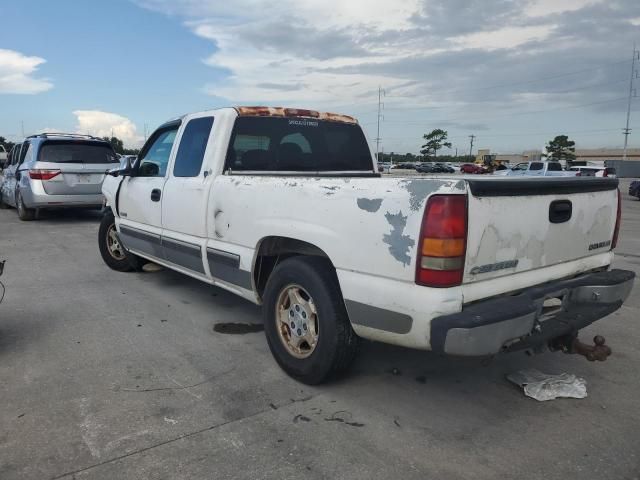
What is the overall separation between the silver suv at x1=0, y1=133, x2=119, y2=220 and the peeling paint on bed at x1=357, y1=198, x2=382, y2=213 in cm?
962

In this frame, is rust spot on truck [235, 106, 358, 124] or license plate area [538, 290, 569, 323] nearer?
license plate area [538, 290, 569, 323]

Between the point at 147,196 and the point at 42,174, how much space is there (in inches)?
274

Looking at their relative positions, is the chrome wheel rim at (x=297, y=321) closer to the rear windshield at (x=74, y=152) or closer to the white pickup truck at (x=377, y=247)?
the white pickup truck at (x=377, y=247)

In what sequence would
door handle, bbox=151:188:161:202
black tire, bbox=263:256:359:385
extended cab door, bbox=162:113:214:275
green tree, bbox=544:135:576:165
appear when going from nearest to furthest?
black tire, bbox=263:256:359:385 → extended cab door, bbox=162:113:214:275 → door handle, bbox=151:188:161:202 → green tree, bbox=544:135:576:165

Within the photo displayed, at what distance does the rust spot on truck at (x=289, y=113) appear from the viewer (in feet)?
14.7

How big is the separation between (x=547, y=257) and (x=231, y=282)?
90.5 inches

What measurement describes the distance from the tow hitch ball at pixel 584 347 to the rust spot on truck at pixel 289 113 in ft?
9.29

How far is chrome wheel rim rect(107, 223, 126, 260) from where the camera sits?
662cm

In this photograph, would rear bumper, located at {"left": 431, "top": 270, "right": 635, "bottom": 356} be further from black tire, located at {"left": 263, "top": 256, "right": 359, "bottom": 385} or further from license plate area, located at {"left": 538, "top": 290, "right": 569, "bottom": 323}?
black tire, located at {"left": 263, "top": 256, "right": 359, "bottom": 385}

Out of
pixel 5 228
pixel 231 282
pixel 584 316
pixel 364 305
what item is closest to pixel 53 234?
pixel 5 228

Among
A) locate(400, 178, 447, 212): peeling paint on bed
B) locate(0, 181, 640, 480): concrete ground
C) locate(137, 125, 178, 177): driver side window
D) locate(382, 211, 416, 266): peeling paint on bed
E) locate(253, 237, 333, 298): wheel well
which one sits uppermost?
locate(137, 125, 178, 177): driver side window

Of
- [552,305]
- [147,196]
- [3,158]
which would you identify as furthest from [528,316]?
[3,158]

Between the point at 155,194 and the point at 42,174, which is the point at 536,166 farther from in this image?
the point at 155,194

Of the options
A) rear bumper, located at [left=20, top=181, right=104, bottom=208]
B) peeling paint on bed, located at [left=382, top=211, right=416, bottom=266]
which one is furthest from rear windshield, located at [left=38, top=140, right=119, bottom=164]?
peeling paint on bed, located at [left=382, top=211, right=416, bottom=266]
